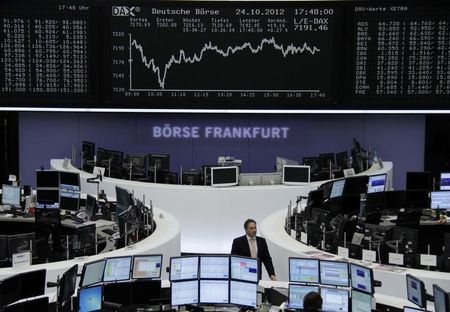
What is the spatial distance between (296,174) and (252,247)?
3.53 m

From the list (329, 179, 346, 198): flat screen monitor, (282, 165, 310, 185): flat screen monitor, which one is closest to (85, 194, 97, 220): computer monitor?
(282, 165, 310, 185): flat screen monitor

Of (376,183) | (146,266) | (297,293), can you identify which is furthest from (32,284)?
(376,183)

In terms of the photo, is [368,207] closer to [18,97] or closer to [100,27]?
[100,27]

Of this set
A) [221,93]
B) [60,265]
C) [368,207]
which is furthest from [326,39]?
[60,265]

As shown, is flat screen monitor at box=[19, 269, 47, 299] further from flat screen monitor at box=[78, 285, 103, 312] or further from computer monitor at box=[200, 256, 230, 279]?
computer monitor at box=[200, 256, 230, 279]

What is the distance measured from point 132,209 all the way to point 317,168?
181 inches

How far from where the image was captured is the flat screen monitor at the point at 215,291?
746 centimetres

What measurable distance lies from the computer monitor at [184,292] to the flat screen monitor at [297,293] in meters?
0.87

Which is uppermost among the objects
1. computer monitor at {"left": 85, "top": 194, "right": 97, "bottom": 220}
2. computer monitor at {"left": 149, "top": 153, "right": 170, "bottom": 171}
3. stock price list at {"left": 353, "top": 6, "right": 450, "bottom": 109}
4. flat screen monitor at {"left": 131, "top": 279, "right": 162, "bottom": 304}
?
stock price list at {"left": 353, "top": 6, "right": 450, "bottom": 109}

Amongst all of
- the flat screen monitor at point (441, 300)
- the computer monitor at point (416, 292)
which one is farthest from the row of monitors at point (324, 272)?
the flat screen monitor at point (441, 300)

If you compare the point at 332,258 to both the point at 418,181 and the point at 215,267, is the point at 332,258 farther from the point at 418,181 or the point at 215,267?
the point at 418,181

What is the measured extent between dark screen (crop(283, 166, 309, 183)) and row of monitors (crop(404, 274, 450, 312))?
18.0ft

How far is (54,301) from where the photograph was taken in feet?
23.8

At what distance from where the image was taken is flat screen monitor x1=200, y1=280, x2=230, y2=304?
7.46 meters
